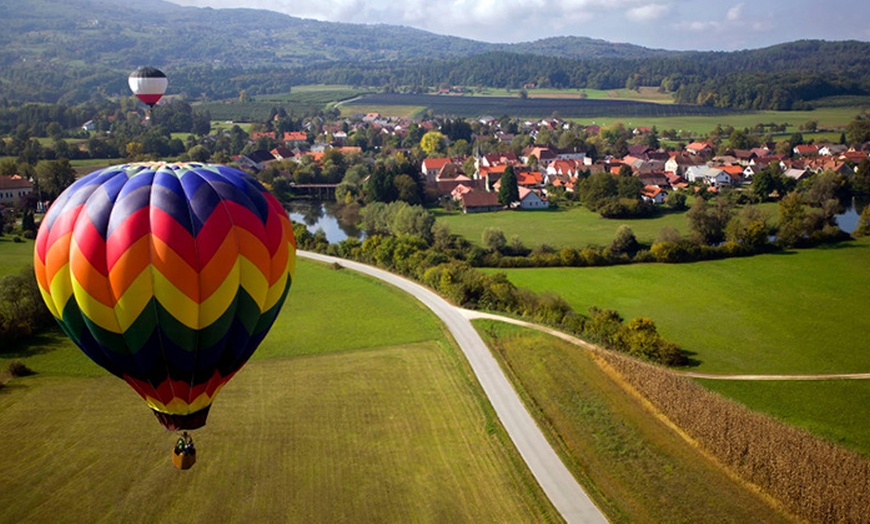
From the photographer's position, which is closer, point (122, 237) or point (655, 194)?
point (122, 237)

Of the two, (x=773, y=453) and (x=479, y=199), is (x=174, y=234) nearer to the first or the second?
(x=773, y=453)

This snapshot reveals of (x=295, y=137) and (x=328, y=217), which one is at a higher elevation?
(x=295, y=137)

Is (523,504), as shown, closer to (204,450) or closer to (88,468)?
(204,450)

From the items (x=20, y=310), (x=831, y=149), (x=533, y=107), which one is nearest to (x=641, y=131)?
(x=831, y=149)

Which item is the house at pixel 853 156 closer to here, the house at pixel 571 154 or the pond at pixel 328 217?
the house at pixel 571 154

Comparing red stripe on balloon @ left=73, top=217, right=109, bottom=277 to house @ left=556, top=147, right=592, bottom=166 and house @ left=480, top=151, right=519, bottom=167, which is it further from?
house @ left=556, top=147, right=592, bottom=166

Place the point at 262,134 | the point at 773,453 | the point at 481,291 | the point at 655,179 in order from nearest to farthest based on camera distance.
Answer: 1. the point at 773,453
2. the point at 481,291
3. the point at 655,179
4. the point at 262,134

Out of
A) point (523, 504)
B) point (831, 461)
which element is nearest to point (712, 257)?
point (831, 461)

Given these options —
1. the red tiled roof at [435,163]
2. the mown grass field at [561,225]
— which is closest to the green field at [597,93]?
the red tiled roof at [435,163]
